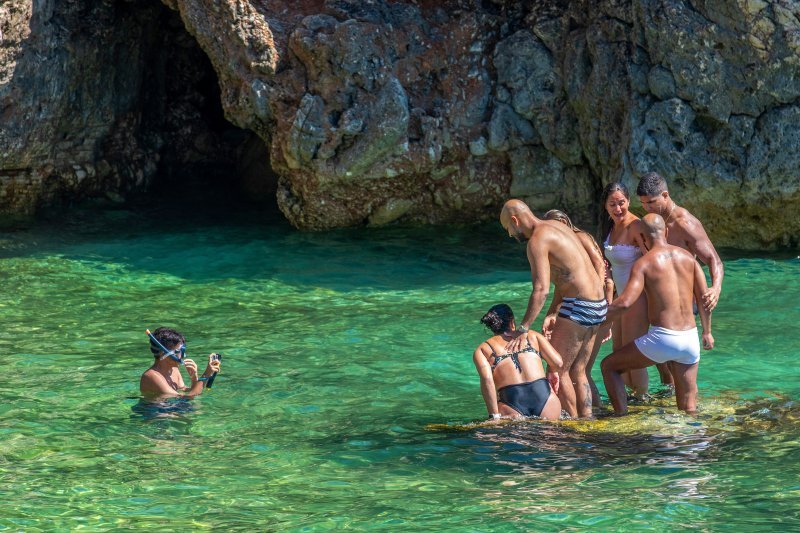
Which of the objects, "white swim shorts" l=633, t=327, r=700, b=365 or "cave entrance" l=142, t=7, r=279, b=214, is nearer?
"white swim shorts" l=633, t=327, r=700, b=365

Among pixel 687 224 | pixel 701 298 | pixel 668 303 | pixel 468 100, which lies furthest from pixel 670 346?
pixel 468 100

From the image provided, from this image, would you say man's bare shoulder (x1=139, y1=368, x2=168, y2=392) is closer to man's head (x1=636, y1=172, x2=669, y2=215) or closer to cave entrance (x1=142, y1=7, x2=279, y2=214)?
man's head (x1=636, y1=172, x2=669, y2=215)

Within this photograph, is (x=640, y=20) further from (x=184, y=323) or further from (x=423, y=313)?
(x=184, y=323)

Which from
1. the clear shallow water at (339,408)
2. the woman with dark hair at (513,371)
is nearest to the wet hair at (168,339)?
the clear shallow water at (339,408)

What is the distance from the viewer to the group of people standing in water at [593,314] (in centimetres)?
791

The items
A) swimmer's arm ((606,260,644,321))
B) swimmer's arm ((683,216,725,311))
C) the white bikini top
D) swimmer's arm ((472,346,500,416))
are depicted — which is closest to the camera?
swimmer's arm ((472,346,500,416))

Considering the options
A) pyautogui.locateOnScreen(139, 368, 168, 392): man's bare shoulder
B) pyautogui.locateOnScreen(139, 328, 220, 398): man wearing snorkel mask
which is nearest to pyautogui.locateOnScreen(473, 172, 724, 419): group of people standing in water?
pyautogui.locateOnScreen(139, 328, 220, 398): man wearing snorkel mask

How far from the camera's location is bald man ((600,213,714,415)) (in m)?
8.01

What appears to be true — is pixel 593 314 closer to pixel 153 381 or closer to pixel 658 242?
pixel 658 242

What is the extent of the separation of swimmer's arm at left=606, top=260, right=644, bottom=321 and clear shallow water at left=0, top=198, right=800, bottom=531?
869mm

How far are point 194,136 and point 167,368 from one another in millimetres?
10296

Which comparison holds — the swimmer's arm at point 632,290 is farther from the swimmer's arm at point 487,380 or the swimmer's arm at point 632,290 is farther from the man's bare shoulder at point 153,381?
the man's bare shoulder at point 153,381

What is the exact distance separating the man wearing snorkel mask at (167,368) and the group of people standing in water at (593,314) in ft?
7.62

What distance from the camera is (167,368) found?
8.76 meters
